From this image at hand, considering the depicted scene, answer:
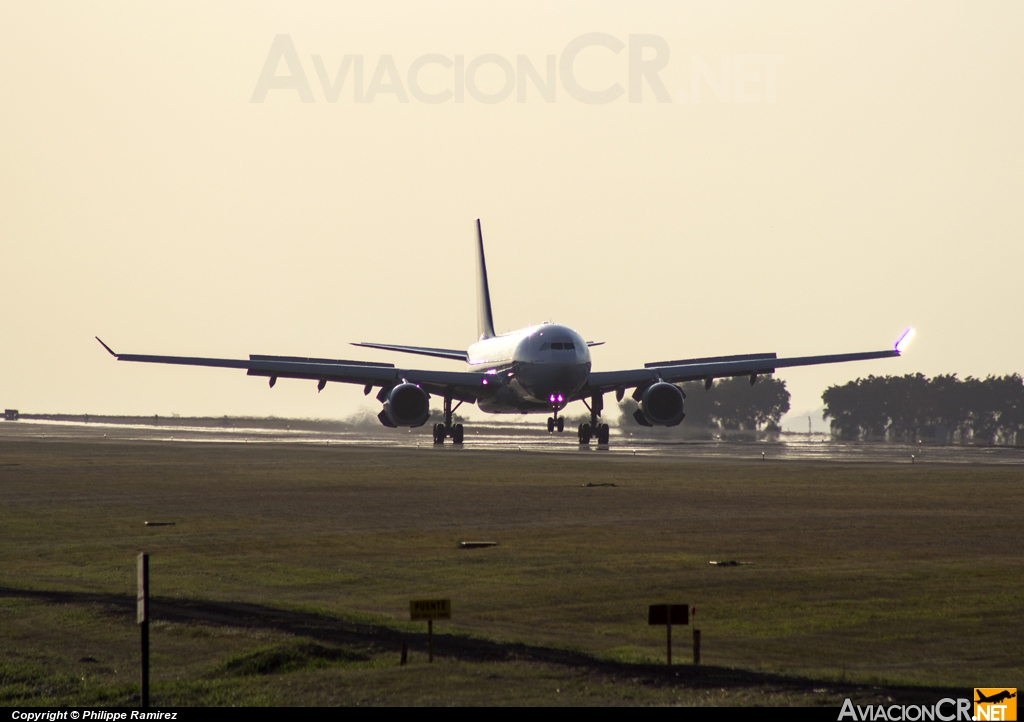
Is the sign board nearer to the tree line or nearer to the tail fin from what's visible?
the tail fin

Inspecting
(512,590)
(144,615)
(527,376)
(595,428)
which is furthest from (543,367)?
(144,615)

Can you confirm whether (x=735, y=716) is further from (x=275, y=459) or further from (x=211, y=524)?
(x=275, y=459)

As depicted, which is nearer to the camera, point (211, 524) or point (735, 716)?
point (735, 716)

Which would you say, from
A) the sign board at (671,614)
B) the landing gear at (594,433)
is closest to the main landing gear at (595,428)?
the landing gear at (594,433)

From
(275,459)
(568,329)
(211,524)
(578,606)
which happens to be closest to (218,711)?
(578,606)

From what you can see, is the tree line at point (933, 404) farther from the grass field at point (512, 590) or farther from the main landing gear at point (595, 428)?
the grass field at point (512, 590)

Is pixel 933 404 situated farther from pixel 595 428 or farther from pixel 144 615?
pixel 144 615

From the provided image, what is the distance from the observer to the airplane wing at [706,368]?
2517 inches

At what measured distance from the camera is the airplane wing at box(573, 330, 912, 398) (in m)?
63.9

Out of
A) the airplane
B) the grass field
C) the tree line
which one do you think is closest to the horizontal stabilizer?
the airplane

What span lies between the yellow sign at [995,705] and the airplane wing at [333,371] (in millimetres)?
51559

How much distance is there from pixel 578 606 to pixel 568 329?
43.8 meters

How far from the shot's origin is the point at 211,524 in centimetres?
2644

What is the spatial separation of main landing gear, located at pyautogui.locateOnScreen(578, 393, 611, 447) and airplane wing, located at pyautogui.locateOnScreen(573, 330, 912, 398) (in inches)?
65.3
